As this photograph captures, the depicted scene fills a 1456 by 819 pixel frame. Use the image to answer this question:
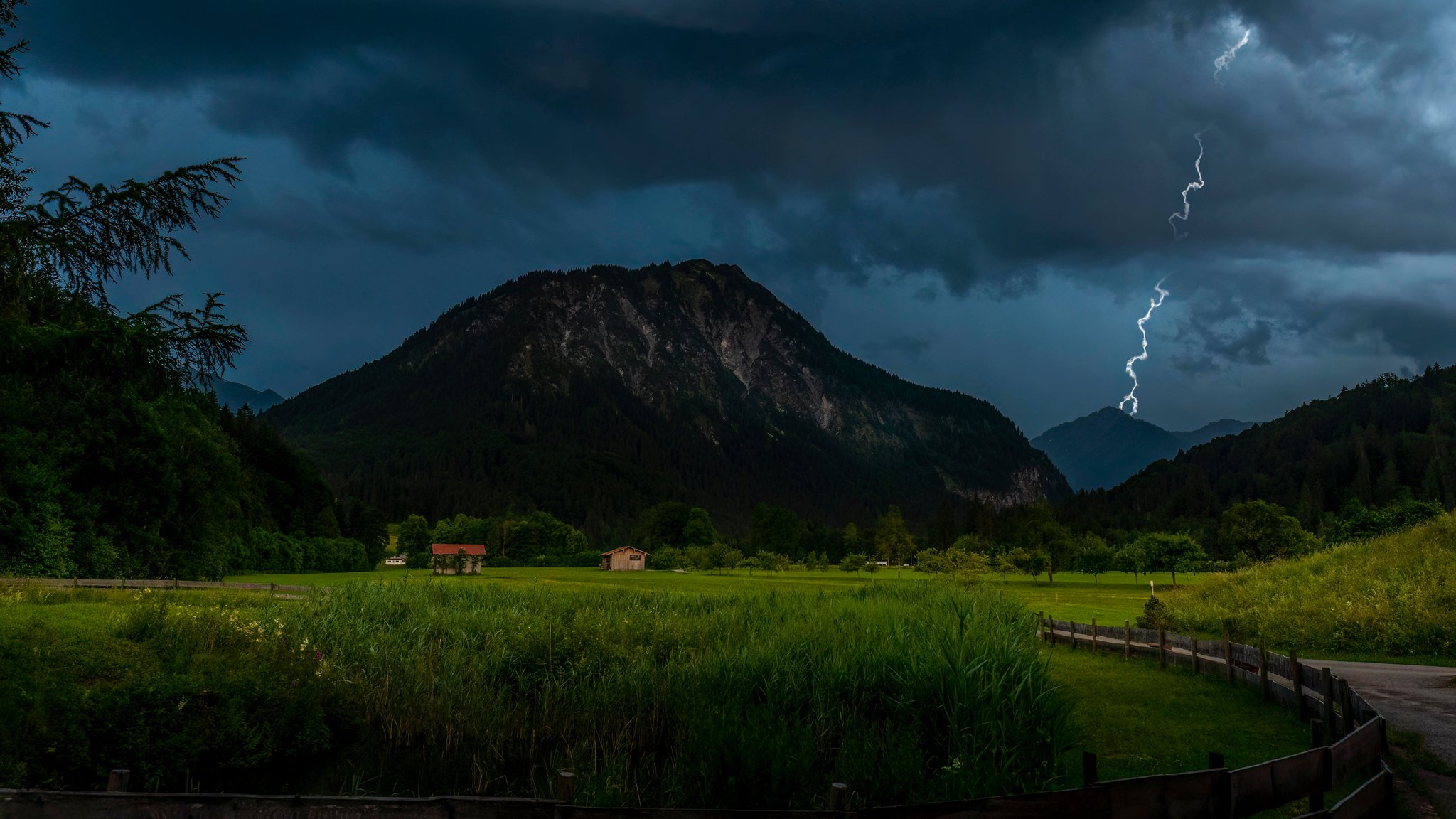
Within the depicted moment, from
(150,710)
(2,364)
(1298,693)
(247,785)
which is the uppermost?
(2,364)

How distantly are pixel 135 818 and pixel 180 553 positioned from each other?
62389 millimetres

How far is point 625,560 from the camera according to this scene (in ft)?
407

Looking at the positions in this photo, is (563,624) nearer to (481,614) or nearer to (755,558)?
(481,614)

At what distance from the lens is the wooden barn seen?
404 ft

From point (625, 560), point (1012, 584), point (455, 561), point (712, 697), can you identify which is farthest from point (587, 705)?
point (625, 560)

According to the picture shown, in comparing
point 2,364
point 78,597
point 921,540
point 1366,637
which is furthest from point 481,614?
point 921,540

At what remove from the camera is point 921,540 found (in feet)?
531

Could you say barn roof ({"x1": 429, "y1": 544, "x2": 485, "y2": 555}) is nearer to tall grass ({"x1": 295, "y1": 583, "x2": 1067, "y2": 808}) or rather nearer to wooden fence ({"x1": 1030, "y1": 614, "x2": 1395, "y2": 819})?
tall grass ({"x1": 295, "y1": 583, "x2": 1067, "y2": 808})

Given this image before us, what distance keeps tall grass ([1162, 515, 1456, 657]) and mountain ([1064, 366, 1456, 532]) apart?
10727 cm

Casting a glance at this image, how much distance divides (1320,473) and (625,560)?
138334mm

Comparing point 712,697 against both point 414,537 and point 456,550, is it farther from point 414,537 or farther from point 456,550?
point 414,537

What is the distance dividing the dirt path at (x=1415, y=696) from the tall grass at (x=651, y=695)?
5.88 meters

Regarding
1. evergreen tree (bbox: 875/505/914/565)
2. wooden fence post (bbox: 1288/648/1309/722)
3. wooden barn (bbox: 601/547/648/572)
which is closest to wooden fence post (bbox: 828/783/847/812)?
wooden fence post (bbox: 1288/648/1309/722)

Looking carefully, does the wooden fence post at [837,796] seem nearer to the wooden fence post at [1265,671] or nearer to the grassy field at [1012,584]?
the wooden fence post at [1265,671]
